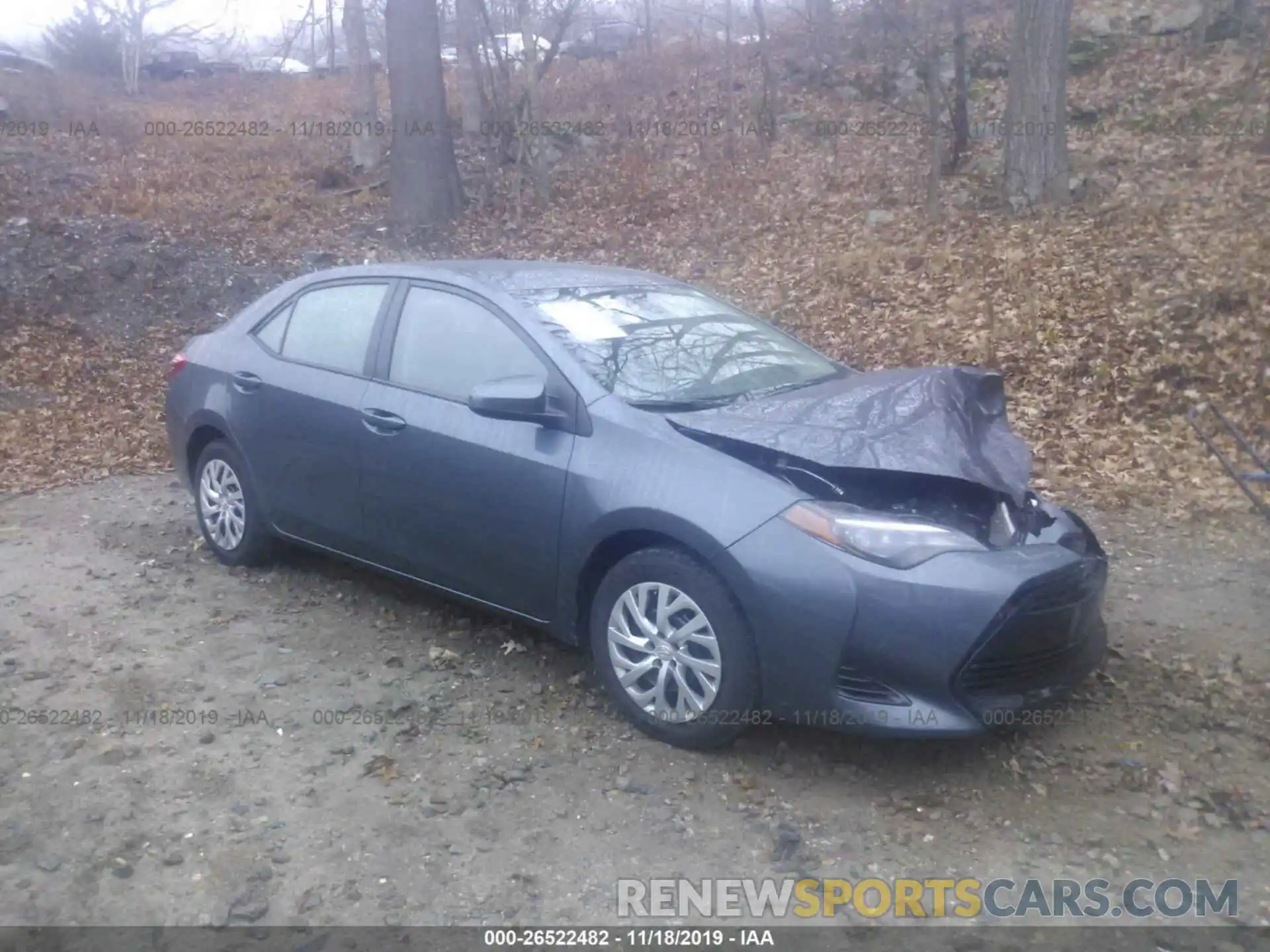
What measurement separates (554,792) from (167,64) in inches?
1000

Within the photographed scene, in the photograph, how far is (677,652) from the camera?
169 inches

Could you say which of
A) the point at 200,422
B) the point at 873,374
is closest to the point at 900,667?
the point at 873,374

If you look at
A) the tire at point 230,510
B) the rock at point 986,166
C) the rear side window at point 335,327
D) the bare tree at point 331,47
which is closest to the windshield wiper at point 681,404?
the rear side window at point 335,327

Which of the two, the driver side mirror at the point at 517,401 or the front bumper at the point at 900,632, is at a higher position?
the driver side mirror at the point at 517,401

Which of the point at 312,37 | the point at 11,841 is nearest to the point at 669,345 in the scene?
the point at 11,841

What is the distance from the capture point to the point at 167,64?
83.7 feet

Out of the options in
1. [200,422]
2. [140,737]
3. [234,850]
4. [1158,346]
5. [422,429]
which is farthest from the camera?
[1158,346]

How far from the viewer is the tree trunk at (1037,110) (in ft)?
40.0

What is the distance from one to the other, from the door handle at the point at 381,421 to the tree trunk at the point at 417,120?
381 inches

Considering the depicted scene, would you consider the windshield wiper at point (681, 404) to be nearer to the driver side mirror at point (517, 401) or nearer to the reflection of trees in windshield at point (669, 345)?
the reflection of trees in windshield at point (669, 345)

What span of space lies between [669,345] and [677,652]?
144 cm

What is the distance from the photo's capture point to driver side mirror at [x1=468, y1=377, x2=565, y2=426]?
4.60 meters

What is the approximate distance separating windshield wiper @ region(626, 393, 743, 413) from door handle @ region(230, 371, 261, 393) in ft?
7.59

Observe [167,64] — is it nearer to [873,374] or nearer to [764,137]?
[764,137]
